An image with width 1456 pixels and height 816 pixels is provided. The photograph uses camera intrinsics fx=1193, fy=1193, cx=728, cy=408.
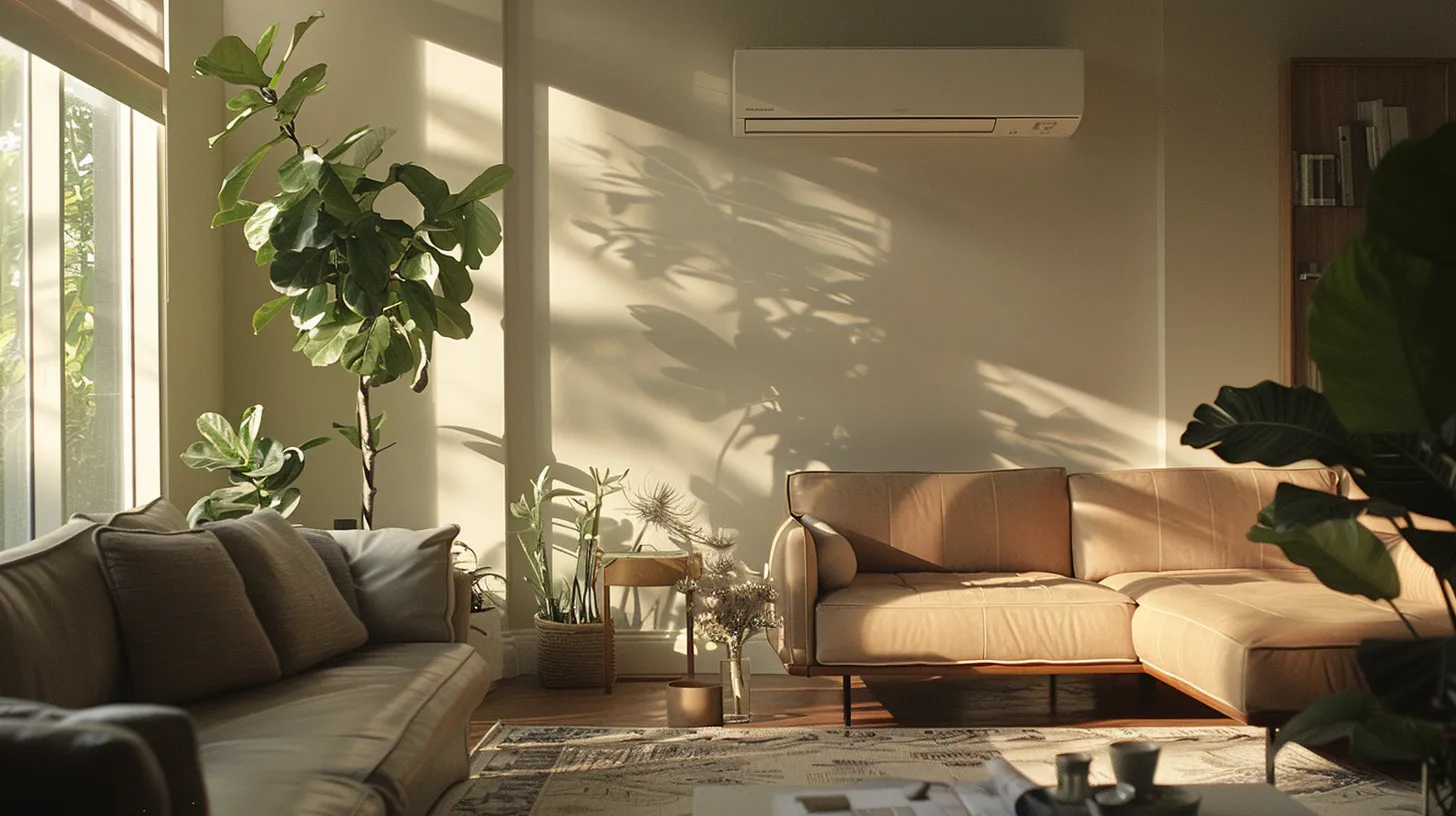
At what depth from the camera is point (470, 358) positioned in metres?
4.86

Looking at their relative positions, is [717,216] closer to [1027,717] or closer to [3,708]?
[1027,717]

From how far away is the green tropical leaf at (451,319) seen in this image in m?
4.01

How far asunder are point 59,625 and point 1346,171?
4.88m

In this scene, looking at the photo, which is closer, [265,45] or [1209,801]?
[1209,801]

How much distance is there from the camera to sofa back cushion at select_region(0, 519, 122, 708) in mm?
1998

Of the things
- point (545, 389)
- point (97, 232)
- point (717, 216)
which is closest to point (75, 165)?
point (97, 232)

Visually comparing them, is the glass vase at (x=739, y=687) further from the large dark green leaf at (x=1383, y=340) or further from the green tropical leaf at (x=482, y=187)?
the large dark green leaf at (x=1383, y=340)

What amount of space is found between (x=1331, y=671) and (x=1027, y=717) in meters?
1.13

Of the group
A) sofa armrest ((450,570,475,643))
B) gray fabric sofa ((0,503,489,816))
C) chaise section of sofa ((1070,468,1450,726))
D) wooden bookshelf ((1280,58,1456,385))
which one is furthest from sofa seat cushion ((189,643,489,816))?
wooden bookshelf ((1280,58,1456,385))

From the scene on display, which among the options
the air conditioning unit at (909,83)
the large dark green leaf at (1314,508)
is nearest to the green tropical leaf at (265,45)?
the air conditioning unit at (909,83)

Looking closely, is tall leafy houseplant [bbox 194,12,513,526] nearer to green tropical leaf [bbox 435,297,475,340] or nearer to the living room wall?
green tropical leaf [bbox 435,297,475,340]

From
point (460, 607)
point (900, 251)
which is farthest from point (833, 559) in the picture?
point (900, 251)

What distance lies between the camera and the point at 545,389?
5.00 m

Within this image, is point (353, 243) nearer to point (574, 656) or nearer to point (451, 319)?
point (451, 319)
